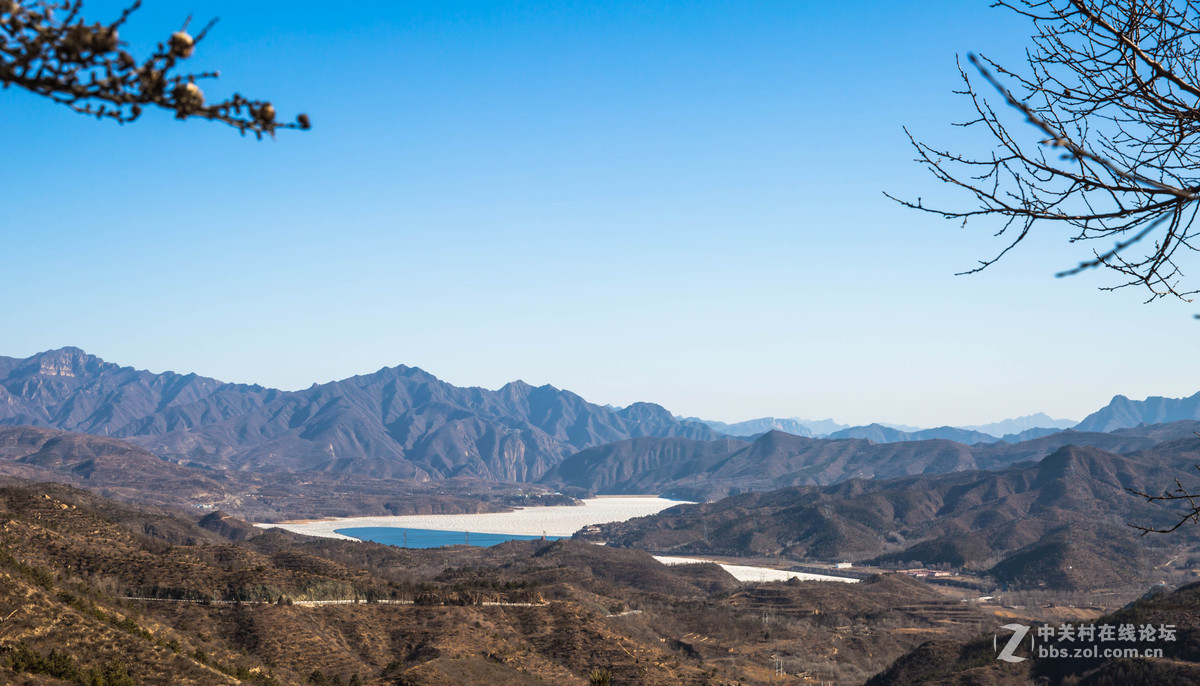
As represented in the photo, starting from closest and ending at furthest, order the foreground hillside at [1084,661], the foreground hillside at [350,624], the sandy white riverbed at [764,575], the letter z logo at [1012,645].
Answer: the foreground hillside at [350,624], the foreground hillside at [1084,661], the letter z logo at [1012,645], the sandy white riverbed at [764,575]

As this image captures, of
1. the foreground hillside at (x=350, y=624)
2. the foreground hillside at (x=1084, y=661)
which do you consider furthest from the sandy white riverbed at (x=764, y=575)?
the foreground hillside at (x=1084, y=661)

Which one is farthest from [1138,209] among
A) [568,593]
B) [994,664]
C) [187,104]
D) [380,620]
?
[568,593]

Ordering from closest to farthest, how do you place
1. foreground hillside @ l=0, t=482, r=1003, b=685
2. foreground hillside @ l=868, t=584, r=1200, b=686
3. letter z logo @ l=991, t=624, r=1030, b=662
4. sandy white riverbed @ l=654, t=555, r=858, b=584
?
foreground hillside @ l=0, t=482, r=1003, b=685, foreground hillside @ l=868, t=584, r=1200, b=686, letter z logo @ l=991, t=624, r=1030, b=662, sandy white riverbed @ l=654, t=555, r=858, b=584

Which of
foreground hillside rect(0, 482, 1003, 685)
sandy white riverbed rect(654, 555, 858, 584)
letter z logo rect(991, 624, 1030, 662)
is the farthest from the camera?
sandy white riverbed rect(654, 555, 858, 584)

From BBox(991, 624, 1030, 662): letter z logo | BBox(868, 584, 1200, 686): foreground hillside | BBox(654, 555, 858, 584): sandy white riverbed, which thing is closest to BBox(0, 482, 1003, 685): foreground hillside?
BBox(868, 584, 1200, 686): foreground hillside

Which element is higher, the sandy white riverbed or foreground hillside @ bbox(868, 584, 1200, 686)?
foreground hillside @ bbox(868, 584, 1200, 686)

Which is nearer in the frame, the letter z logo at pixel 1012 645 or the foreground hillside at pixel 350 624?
the foreground hillside at pixel 350 624

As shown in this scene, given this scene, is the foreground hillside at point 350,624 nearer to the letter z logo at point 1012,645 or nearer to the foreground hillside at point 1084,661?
the foreground hillside at point 1084,661

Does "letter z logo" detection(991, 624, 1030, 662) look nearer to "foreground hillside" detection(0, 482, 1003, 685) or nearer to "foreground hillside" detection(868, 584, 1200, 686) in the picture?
"foreground hillside" detection(868, 584, 1200, 686)

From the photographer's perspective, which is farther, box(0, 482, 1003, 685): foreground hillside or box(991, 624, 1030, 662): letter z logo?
box(991, 624, 1030, 662): letter z logo

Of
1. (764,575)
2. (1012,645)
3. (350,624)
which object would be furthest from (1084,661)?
(764,575)
